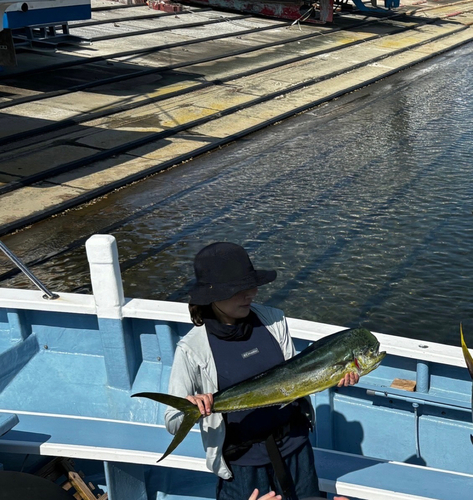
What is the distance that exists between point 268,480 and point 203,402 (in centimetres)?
60

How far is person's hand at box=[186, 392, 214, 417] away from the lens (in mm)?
3080

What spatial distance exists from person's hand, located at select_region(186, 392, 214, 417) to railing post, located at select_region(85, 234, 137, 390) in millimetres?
1785

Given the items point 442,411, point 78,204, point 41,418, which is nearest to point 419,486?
point 442,411

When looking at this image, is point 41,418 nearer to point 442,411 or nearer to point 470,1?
point 442,411

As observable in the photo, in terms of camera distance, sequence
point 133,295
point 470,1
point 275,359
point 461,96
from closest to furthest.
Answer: point 275,359, point 133,295, point 461,96, point 470,1

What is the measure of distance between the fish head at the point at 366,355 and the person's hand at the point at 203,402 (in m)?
0.67

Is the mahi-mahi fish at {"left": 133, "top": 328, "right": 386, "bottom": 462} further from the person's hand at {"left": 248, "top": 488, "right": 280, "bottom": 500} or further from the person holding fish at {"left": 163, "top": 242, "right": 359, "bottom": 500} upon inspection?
the person's hand at {"left": 248, "top": 488, "right": 280, "bottom": 500}

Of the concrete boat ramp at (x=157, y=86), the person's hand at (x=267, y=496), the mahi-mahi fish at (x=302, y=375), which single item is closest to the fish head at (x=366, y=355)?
the mahi-mahi fish at (x=302, y=375)

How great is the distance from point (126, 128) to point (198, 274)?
14035mm

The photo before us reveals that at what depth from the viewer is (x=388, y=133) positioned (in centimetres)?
1759

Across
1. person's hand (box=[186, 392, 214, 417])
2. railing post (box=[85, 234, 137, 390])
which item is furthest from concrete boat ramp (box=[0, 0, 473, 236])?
person's hand (box=[186, 392, 214, 417])

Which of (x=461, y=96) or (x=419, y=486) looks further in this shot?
(x=461, y=96)

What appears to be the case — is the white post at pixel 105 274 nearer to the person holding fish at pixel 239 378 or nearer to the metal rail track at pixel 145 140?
the person holding fish at pixel 239 378

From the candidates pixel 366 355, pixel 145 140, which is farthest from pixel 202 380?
pixel 145 140
